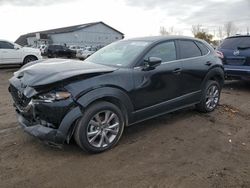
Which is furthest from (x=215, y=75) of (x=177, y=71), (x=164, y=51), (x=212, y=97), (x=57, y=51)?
(x=57, y=51)

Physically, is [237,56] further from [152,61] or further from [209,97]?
[152,61]

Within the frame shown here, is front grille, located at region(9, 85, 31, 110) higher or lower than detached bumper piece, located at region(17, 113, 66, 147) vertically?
higher

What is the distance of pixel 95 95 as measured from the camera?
14.1 ft

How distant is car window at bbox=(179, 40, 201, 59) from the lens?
5.95m

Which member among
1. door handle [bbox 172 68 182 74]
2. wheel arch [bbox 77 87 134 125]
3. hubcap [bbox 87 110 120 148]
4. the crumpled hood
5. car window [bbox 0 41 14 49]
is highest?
car window [bbox 0 41 14 49]

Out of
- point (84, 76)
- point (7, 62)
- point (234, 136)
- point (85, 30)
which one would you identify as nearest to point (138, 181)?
point (84, 76)

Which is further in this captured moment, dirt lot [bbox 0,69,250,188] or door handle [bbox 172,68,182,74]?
door handle [bbox 172,68,182,74]

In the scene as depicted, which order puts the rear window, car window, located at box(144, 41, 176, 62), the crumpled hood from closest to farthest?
the crumpled hood, car window, located at box(144, 41, 176, 62), the rear window

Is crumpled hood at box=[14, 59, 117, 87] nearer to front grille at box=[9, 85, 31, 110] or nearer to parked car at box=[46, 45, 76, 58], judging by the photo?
front grille at box=[9, 85, 31, 110]

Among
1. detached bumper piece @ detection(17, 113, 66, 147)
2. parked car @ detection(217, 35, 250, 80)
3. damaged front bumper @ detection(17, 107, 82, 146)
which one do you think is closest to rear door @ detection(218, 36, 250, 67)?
parked car @ detection(217, 35, 250, 80)

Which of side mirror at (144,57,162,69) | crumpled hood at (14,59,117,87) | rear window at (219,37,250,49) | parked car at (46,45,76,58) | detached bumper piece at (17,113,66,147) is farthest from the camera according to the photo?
parked car at (46,45,76,58)

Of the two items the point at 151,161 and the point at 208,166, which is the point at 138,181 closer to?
the point at 151,161

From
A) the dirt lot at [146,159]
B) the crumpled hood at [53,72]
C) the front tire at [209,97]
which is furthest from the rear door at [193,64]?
the crumpled hood at [53,72]

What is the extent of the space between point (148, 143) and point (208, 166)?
109cm
